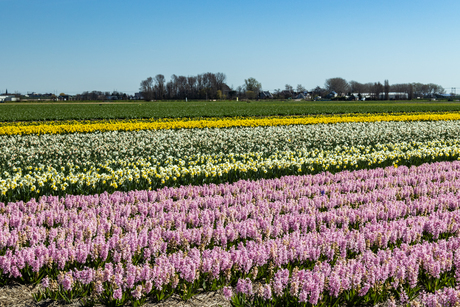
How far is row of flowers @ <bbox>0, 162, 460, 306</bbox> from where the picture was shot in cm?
422

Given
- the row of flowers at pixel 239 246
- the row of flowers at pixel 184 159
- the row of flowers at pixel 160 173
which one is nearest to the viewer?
the row of flowers at pixel 239 246

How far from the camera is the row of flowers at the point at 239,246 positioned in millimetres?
4219

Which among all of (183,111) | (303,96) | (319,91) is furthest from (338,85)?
(183,111)

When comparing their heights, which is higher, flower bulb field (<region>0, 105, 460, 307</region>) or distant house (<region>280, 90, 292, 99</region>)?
distant house (<region>280, 90, 292, 99</region>)

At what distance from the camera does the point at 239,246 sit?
5.09 metres

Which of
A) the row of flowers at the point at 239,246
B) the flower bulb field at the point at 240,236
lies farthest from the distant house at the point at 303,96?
the row of flowers at the point at 239,246

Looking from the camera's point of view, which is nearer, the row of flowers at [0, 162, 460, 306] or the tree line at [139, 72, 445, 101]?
the row of flowers at [0, 162, 460, 306]

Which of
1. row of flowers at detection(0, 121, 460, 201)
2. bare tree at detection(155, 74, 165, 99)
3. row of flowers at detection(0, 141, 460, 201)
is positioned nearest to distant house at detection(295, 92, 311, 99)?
bare tree at detection(155, 74, 165, 99)

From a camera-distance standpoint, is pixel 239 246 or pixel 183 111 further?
pixel 183 111

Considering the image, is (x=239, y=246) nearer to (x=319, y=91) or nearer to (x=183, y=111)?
(x=183, y=111)

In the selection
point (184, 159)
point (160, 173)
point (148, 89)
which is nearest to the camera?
point (160, 173)

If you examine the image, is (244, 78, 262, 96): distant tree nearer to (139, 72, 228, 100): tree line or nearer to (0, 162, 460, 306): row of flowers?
(139, 72, 228, 100): tree line

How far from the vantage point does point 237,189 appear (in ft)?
28.0

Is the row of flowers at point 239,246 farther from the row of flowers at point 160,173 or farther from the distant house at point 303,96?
the distant house at point 303,96
